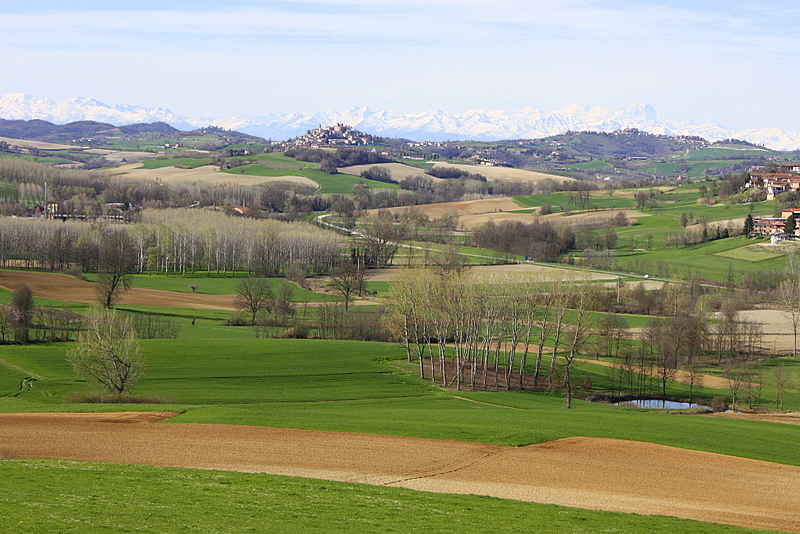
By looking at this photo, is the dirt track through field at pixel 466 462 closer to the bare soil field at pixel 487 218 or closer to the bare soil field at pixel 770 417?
the bare soil field at pixel 770 417

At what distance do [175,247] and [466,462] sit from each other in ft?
363

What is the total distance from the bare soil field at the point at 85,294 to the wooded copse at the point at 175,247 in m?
16.9

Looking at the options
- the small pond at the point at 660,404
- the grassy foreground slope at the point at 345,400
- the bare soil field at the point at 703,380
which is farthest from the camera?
the bare soil field at the point at 703,380

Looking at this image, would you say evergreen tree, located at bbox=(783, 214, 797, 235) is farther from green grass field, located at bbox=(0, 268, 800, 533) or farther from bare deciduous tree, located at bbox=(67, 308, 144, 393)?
bare deciduous tree, located at bbox=(67, 308, 144, 393)

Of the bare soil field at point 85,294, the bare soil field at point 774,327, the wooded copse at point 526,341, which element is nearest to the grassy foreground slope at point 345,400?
the wooded copse at point 526,341

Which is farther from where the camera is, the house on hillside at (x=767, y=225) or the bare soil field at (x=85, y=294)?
the house on hillside at (x=767, y=225)

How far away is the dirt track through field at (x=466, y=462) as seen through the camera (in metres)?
26.7

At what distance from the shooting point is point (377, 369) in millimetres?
63406

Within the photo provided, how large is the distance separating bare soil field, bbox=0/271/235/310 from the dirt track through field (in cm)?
6018

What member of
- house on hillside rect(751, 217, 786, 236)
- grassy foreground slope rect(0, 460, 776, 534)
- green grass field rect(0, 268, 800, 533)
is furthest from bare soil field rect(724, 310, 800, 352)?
grassy foreground slope rect(0, 460, 776, 534)

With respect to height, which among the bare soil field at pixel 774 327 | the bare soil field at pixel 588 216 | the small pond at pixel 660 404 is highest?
the bare soil field at pixel 588 216

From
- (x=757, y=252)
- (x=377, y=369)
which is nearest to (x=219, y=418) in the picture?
(x=377, y=369)

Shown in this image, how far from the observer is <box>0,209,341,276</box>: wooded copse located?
404 feet

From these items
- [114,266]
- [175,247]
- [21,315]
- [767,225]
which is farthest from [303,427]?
[767,225]
